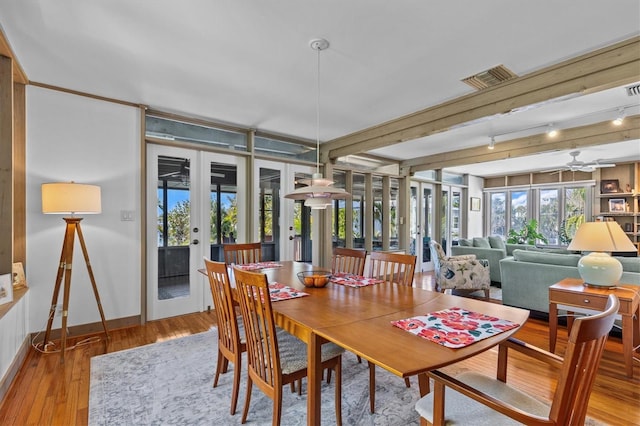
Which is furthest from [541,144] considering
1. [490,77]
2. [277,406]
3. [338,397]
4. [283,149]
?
[277,406]

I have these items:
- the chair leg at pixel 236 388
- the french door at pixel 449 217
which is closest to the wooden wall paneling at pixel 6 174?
the chair leg at pixel 236 388

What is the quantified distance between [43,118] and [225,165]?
1.92 m

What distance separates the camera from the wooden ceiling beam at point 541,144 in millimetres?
4047

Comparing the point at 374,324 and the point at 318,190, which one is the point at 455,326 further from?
the point at 318,190

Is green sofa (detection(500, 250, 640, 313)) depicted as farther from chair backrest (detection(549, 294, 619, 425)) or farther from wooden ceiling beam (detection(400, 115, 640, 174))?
chair backrest (detection(549, 294, 619, 425))

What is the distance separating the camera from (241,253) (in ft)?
11.4

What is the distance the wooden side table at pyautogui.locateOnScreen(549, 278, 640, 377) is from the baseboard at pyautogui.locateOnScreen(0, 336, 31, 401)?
4162 millimetres

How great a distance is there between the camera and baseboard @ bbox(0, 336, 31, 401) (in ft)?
7.17

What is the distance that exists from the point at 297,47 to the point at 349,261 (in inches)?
75.5

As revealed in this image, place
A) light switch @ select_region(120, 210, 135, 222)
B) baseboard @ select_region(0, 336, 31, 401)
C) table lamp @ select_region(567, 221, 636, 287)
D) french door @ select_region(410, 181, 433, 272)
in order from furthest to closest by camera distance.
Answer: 1. french door @ select_region(410, 181, 433, 272)
2. light switch @ select_region(120, 210, 135, 222)
3. table lamp @ select_region(567, 221, 636, 287)
4. baseboard @ select_region(0, 336, 31, 401)

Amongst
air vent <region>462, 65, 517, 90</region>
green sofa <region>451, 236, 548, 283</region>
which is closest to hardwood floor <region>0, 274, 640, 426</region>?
green sofa <region>451, 236, 548, 283</region>

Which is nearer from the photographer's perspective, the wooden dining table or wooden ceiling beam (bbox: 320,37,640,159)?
the wooden dining table

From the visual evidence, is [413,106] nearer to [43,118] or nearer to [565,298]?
[565,298]

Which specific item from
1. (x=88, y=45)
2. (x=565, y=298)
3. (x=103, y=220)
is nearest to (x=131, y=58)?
(x=88, y=45)
